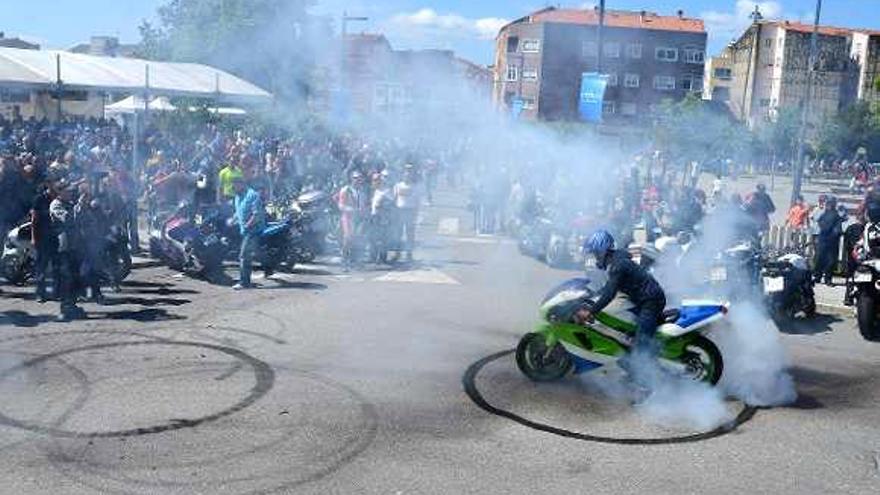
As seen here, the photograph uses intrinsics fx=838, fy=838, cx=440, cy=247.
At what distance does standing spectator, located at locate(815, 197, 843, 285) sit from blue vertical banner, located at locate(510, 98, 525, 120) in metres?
9.72

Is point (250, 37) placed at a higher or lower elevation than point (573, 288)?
higher

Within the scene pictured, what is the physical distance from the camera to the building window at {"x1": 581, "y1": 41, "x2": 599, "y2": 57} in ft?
61.4

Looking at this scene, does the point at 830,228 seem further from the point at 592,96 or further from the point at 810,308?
the point at 592,96

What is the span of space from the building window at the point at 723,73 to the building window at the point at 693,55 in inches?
1711

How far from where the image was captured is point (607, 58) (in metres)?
17.9

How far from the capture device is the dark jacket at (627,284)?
25.5ft

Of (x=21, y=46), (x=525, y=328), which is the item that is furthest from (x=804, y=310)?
(x=21, y=46)

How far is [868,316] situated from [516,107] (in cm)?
1363

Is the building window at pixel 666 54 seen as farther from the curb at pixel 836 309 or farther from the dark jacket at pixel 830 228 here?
the curb at pixel 836 309

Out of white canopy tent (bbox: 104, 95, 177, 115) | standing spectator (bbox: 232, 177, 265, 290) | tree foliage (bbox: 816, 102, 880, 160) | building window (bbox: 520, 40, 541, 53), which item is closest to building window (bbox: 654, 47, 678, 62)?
building window (bbox: 520, 40, 541, 53)

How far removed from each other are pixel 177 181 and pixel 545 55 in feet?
34.7

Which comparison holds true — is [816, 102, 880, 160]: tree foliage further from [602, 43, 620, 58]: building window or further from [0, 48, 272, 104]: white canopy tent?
[0, 48, 272, 104]: white canopy tent

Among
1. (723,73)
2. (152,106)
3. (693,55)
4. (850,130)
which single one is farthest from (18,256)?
(723,73)

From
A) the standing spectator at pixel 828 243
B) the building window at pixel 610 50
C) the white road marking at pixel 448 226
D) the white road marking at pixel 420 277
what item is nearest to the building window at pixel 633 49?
the building window at pixel 610 50
